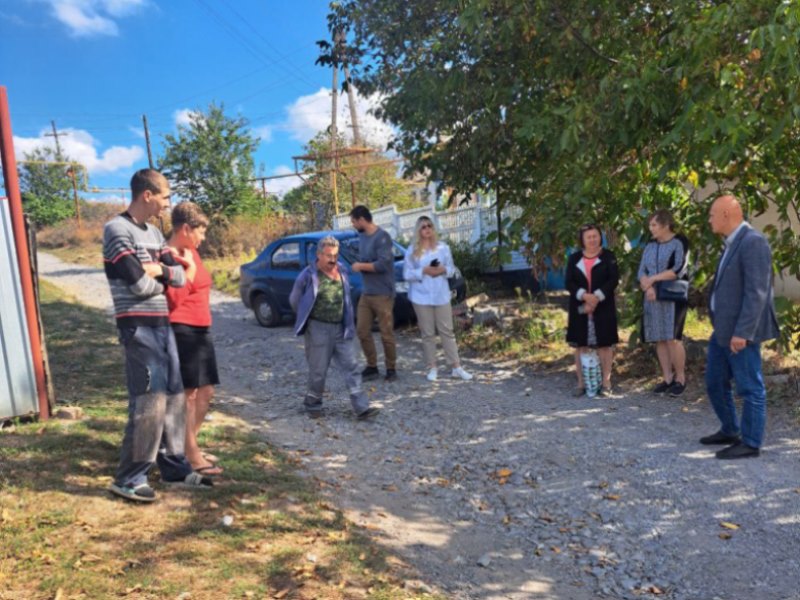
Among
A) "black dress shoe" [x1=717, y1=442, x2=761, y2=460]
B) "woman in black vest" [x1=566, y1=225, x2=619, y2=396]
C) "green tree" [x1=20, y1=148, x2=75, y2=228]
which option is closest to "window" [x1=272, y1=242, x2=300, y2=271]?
"woman in black vest" [x1=566, y1=225, x2=619, y2=396]

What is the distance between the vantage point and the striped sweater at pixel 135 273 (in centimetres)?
379

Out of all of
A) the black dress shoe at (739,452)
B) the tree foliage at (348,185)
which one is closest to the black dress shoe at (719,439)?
the black dress shoe at (739,452)

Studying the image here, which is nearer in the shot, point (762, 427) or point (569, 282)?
point (762, 427)

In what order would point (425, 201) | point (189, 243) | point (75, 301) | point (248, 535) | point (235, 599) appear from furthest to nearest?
point (425, 201) → point (75, 301) → point (189, 243) → point (248, 535) → point (235, 599)

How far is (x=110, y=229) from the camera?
3.81 meters

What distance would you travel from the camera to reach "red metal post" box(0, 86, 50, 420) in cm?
532

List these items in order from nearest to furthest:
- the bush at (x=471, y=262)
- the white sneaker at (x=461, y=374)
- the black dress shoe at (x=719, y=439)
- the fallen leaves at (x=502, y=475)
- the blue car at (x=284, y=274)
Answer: the fallen leaves at (x=502, y=475) → the black dress shoe at (x=719, y=439) → the white sneaker at (x=461, y=374) → the blue car at (x=284, y=274) → the bush at (x=471, y=262)

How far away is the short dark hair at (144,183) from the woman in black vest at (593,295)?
172 inches

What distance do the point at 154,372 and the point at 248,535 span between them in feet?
3.61

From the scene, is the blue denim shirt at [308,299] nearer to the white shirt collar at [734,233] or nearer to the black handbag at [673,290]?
the black handbag at [673,290]

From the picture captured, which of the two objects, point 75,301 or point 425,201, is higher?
point 425,201

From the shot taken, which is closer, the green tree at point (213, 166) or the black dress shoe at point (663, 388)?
the black dress shoe at point (663, 388)

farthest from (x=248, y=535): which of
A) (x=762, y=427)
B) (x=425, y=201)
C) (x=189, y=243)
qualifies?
(x=425, y=201)

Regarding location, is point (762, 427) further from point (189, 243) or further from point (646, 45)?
point (189, 243)
